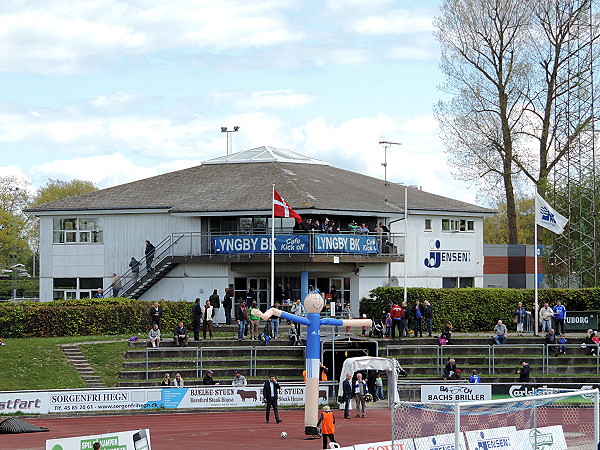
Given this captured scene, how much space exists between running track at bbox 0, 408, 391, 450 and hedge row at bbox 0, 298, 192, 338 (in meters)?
9.54

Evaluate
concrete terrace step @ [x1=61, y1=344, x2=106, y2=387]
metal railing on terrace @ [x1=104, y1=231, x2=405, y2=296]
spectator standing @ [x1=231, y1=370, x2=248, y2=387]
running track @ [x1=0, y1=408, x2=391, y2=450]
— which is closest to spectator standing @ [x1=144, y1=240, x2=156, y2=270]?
metal railing on terrace @ [x1=104, y1=231, x2=405, y2=296]

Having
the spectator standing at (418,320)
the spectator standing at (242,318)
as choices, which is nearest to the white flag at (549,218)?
the spectator standing at (418,320)

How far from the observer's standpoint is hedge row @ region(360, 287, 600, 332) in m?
47.4

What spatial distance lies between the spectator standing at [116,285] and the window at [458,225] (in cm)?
1875

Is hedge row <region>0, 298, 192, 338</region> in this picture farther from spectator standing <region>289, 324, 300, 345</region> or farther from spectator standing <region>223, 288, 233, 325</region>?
spectator standing <region>289, 324, 300, 345</region>

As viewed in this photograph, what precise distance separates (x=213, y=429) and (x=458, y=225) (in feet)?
91.1

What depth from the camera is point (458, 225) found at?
184ft

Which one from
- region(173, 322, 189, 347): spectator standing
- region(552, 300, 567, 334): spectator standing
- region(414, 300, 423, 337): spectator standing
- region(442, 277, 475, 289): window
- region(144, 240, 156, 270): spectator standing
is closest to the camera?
region(173, 322, 189, 347): spectator standing

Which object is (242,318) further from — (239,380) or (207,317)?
(239,380)

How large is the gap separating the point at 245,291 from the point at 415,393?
15.3m

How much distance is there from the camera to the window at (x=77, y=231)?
173 feet

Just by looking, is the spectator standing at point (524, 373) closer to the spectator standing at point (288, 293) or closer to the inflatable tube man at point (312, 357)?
the inflatable tube man at point (312, 357)

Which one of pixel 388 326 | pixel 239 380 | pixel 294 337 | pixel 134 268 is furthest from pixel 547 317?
pixel 134 268

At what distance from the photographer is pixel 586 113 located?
57125 millimetres
